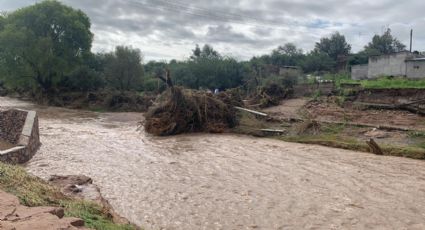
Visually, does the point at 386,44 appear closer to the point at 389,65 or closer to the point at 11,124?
the point at 389,65

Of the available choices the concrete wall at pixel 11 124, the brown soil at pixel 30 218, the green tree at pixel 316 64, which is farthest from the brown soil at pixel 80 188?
the green tree at pixel 316 64

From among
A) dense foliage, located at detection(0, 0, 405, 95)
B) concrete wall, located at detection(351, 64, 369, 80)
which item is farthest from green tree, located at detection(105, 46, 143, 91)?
concrete wall, located at detection(351, 64, 369, 80)

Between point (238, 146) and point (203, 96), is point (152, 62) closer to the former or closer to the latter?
point (203, 96)

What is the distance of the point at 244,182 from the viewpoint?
10641 millimetres

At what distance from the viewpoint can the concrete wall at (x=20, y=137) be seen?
1121cm

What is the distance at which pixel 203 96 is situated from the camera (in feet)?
68.6

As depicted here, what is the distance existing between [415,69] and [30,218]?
34.2 meters

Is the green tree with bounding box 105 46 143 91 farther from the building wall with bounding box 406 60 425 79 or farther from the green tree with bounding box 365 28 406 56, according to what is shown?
the green tree with bounding box 365 28 406 56

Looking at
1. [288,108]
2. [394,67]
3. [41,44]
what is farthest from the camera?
[41,44]

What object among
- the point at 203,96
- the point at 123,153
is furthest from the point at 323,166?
the point at 203,96

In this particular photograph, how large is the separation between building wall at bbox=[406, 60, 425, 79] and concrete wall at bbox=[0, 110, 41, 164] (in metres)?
28.4

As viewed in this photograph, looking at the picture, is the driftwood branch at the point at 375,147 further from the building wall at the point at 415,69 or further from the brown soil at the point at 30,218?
the building wall at the point at 415,69

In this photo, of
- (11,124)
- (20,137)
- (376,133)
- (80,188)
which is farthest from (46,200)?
(376,133)

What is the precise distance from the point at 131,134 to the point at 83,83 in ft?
78.7
